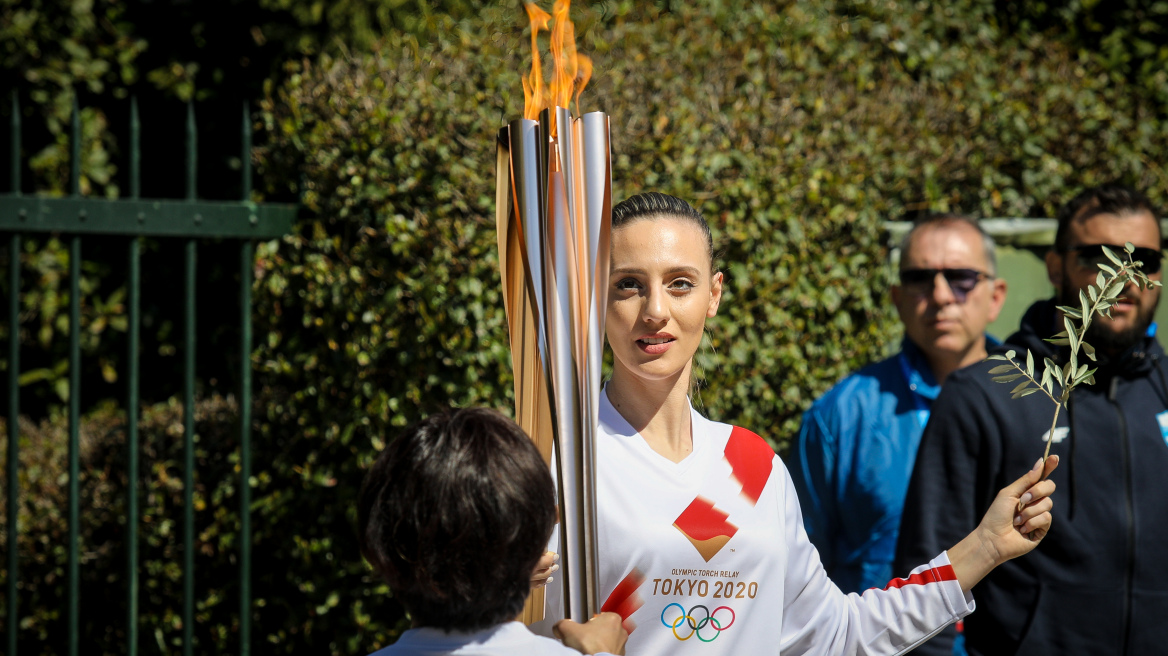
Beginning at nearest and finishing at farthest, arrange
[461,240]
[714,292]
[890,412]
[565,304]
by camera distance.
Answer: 1. [565,304]
2. [714,292]
3. [890,412]
4. [461,240]

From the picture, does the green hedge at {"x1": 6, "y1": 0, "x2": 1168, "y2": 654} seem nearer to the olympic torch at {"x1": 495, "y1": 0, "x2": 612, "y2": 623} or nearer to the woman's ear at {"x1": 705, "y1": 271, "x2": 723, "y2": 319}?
the woman's ear at {"x1": 705, "y1": 271, "x2": 723, "y2": 319}

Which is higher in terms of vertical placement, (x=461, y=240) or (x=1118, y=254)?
(x=461, y=240)

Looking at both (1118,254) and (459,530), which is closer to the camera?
(459,530)

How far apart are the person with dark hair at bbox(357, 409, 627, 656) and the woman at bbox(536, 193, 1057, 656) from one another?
0.34m

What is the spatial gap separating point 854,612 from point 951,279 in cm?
154

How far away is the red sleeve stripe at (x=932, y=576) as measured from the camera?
5.98ft

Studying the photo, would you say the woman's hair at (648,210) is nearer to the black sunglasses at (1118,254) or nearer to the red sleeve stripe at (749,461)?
the red sleeve stripe at (749,461)

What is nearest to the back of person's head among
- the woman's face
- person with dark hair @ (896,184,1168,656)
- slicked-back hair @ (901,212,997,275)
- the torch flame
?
the woman's face

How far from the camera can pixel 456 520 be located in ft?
4.41

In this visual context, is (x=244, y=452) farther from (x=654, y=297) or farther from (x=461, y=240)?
(x=654, y=297)

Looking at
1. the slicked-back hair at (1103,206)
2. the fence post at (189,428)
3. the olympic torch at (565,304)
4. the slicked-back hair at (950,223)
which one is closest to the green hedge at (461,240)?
the fence post at (189,428)

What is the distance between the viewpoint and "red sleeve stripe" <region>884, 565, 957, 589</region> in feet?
5.98

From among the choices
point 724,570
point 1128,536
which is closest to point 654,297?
point 724,570

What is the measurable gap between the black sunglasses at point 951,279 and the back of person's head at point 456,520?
2084 mm
